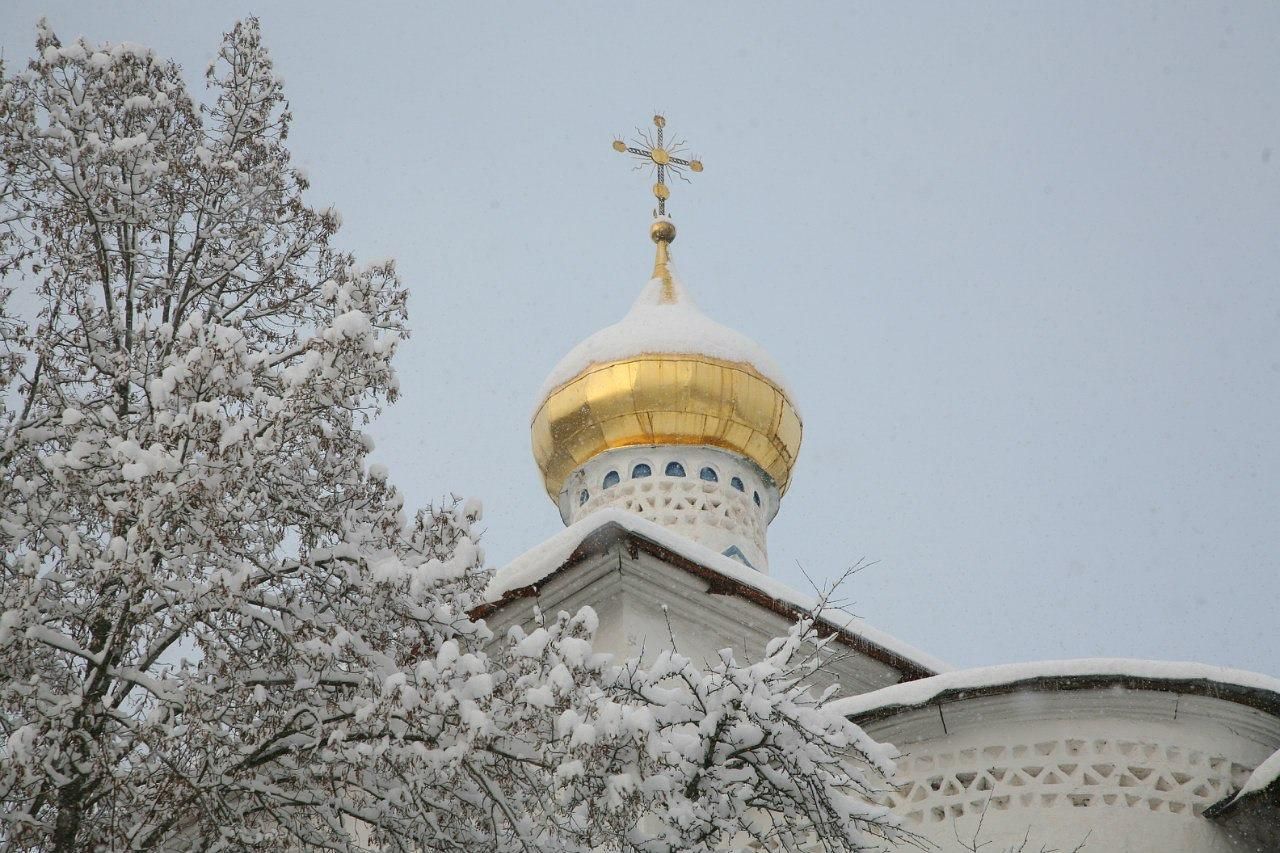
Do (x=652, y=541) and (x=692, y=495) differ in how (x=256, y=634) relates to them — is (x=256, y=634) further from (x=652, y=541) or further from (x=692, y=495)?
(x=692, y=495)

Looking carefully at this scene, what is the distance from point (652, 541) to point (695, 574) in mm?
388

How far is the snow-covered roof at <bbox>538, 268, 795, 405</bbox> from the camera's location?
13.4 metres

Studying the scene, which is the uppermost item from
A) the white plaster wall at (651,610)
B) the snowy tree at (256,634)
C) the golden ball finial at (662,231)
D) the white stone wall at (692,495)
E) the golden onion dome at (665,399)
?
the golden ball finial at (662,231)

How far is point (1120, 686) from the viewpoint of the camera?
7254mm

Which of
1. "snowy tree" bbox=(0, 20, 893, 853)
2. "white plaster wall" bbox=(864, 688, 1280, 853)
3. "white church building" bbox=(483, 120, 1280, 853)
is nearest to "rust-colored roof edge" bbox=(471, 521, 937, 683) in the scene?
"white church building" bbox=(483, 120, 1280, 853)

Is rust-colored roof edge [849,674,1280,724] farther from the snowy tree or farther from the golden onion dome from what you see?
the golden onion dome

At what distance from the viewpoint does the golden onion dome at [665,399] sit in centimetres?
1309

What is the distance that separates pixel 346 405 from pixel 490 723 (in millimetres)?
1261

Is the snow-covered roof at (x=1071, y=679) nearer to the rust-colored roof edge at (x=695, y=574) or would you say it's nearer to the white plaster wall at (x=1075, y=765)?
the white plaster wall at (x=1075, y=765)

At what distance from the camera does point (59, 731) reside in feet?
16.8

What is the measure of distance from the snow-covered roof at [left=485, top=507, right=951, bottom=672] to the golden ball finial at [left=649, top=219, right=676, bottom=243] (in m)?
6.93

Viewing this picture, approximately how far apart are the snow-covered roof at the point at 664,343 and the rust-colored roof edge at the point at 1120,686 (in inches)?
249

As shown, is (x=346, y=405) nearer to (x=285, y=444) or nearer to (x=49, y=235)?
(x=285, y=444)

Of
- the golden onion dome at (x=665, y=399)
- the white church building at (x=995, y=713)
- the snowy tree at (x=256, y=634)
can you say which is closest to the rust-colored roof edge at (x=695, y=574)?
the white church building at (x=995, y=713)
